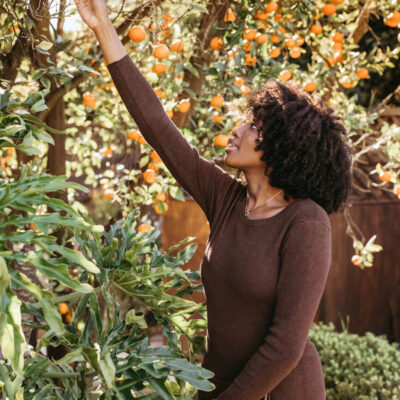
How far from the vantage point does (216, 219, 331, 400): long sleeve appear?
4.68 ft

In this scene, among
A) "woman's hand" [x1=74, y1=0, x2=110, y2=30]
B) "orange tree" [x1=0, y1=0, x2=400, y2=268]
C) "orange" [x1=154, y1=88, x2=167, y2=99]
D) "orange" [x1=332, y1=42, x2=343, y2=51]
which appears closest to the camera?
"woman's hand" [x1=74, y1=0, x2=110, y2=30]

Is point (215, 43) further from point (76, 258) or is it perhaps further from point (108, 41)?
point (76, 258)

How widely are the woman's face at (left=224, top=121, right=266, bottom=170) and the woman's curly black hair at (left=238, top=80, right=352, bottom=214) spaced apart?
0.02 metres

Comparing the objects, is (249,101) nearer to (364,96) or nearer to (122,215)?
(122,215)

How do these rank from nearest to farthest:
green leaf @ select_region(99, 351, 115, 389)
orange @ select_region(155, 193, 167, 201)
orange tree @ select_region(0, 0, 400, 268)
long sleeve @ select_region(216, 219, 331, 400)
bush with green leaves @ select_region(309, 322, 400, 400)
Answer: green leaf @ select_region(99, 351, 115, 389) < long sleeve @ select_region(216, 219, 331, 400) < orange tree @ select_region(0, 0, 400, 268) < orange @ select_region(155, 193, 167, 201) < bush with green leaves @ select_region(309, 322, 400, 400)

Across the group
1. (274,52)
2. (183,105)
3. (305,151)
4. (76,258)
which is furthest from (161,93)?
(76,258)

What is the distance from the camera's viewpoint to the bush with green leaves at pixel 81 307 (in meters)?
1.04

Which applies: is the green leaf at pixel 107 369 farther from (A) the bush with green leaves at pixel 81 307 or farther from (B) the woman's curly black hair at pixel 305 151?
(B) the woman's curly black hair at pixel 305 151

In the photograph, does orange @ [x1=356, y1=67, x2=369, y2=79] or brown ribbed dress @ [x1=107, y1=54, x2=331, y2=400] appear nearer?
brown ribbed dress @ [x1=107, y1=54, x2=331, y2=400]

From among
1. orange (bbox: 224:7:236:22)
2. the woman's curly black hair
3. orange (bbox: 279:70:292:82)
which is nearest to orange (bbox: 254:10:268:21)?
orange (bbox: 224:7:236:22)

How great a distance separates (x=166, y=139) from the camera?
1745 mm

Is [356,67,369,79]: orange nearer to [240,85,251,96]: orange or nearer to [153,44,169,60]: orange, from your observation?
[240,85,251,96]: orange

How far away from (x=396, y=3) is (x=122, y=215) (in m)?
1.93

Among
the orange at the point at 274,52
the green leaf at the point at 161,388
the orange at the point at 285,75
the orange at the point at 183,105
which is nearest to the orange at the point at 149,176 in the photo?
the orange at the point at 183,105
